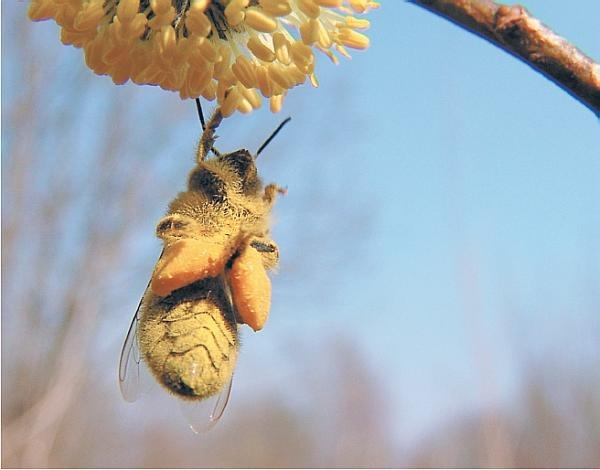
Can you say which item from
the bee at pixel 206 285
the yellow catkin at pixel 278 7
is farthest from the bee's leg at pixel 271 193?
the yellow catkin at pixel 278 7

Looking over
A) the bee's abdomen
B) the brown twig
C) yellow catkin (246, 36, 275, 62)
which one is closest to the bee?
the bee's abdomen

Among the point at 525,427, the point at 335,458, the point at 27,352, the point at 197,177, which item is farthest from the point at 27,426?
the point at 525,427

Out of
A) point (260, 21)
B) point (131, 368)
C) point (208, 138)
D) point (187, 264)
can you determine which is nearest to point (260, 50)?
point (260, 21)

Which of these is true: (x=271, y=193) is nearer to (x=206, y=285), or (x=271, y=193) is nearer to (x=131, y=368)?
(x=206, y=285)

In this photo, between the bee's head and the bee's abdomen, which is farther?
the bee's head

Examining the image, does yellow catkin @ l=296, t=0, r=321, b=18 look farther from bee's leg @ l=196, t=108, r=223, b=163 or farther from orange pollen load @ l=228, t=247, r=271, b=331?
orange pollen load @ l=228, t=247, r=271, b=331

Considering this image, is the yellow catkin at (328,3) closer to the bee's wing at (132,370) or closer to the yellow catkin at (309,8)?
the yellow catkin at (309,8)

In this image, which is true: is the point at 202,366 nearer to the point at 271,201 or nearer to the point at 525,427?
the point at 271,201
